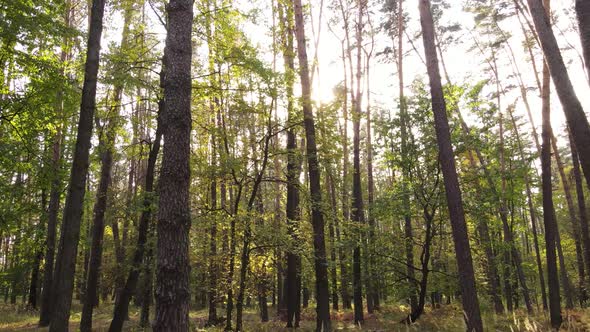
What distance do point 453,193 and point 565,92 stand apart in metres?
3.06

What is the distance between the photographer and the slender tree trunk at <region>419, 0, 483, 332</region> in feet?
27.4

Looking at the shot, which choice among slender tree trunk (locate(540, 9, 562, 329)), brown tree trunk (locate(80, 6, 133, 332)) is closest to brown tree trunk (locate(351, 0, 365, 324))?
slender tree trunk (locate(540, 9, 562, 329))

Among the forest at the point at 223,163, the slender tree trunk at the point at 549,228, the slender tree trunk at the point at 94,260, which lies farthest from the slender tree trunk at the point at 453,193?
the slender tree trunk at the point at 94,260

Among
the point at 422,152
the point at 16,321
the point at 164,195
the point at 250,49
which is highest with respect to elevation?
the point at 250,49

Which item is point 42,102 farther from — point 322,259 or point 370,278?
point 370,278

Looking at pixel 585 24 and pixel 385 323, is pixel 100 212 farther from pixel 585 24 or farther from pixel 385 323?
pixel 585 24

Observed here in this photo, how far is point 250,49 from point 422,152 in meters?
6.82

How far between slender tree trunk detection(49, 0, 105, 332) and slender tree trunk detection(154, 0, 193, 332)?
354 centimetres

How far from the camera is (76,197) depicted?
752 centimetres

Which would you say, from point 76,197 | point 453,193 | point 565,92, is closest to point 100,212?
point 76,197

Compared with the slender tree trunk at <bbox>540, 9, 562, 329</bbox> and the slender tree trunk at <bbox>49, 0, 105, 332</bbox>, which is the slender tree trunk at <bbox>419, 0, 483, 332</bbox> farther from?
the slender tree trunk at <bbox>49, 0, 105, 332</bbox>

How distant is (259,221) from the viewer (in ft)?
37.7

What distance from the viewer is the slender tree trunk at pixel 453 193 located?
835 cm

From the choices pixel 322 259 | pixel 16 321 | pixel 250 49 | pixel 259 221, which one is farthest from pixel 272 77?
pixel 16 321
